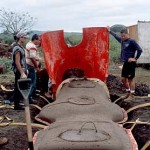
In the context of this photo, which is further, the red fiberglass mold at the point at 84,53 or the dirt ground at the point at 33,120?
the red fiberglass mold at the point at 84,53

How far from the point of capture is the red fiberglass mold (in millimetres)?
10602

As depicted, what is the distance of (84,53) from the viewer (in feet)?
36.2

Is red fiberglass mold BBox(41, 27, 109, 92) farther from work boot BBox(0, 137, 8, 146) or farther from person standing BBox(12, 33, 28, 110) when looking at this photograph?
work boot BBox(0, 137, 8, 146)

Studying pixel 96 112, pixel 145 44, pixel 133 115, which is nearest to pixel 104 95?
pixel 133 115

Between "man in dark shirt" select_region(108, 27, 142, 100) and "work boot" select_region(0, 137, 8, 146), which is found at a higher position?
"man in dark shirt" select_region(108, 27, 142, 100)

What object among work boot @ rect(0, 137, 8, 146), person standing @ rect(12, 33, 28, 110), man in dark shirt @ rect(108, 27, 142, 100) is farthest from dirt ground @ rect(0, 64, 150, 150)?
person standing @ rect(12, 33, 28, 110)

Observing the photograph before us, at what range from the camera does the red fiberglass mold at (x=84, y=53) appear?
10602mm

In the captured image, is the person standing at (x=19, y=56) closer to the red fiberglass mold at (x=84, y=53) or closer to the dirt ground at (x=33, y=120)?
the dirt ground at (x=33, y=120)

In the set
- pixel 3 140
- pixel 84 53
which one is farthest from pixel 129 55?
pixel 3 140

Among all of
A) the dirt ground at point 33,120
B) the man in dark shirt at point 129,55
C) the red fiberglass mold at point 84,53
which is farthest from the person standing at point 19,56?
the man in dark shirt at point 129,55

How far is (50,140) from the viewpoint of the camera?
4.85 m

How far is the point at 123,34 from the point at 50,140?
5.96 m

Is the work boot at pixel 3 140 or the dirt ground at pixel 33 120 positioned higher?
the work boot at pixel 3 140

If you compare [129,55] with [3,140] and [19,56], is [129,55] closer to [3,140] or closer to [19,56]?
[19,56]
